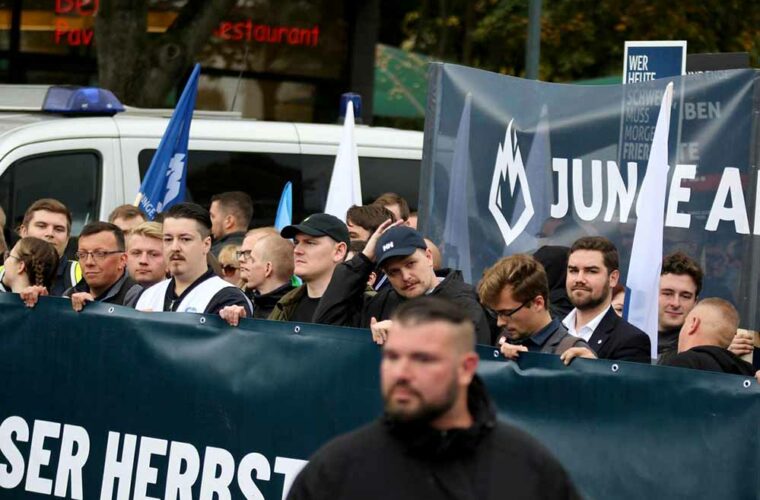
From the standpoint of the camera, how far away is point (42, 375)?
736 cm

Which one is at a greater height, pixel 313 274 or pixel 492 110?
pixel 492 110

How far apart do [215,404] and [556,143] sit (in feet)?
7.08

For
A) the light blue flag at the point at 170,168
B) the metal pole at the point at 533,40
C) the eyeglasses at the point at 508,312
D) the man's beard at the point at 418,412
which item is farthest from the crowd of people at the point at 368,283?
the metal pole at the point at 533,40

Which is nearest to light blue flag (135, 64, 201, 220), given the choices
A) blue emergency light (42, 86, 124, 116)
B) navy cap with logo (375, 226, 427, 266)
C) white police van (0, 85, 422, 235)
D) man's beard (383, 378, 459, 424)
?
white police van (0, 85, 422, 235)

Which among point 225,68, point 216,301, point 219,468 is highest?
point 225,68

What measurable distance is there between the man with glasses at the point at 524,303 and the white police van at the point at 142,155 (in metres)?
4.79

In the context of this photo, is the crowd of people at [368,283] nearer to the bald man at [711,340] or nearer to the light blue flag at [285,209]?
the bald man at [711,340]

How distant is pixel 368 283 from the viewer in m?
7.61

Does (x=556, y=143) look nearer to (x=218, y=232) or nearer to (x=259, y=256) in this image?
(x=259, y=256)

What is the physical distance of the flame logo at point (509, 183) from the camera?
7.84 metres

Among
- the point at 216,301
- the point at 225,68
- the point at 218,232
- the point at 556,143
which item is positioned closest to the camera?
the point at 216,301

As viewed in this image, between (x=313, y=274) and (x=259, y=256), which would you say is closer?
(x=313, y=274)

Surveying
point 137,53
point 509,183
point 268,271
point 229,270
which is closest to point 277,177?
point 229,270

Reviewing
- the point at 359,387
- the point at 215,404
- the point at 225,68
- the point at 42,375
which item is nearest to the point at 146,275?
the point at 42,375
